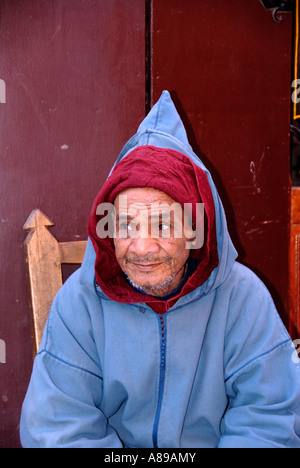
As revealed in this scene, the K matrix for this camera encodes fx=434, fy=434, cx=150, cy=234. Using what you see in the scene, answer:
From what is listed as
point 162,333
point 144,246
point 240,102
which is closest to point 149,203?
point 144,246

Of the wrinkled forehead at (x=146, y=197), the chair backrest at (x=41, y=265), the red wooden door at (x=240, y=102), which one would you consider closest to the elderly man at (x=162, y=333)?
the wrinkled forehead at (x=146, y=197)

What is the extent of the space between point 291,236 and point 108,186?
135 cm

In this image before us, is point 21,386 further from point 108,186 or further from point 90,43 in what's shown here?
point 90,43

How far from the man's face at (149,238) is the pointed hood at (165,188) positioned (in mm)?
35

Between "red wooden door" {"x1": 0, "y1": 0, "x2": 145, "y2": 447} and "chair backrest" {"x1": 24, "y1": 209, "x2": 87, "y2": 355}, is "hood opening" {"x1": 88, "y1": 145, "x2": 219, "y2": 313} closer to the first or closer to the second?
"chair backrest" {"x1": 24, "y1": 209, "x2": 87, "y2": 355}

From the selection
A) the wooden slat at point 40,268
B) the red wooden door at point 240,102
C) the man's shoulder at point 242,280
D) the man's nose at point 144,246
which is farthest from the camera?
the red wooden door at point 240,102

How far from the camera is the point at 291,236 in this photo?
227 cm

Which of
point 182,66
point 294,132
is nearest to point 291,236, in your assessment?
point 294,132

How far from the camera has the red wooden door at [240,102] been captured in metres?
1.92

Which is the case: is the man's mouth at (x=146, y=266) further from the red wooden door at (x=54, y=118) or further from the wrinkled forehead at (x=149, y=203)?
the red wooden door at (x=54, y=118)

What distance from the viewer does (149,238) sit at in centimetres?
120

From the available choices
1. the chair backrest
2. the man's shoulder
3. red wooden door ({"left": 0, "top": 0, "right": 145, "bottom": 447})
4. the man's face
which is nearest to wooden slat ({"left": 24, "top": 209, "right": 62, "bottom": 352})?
the chair backrest

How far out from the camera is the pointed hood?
1.18 m

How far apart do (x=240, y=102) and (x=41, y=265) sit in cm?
121
